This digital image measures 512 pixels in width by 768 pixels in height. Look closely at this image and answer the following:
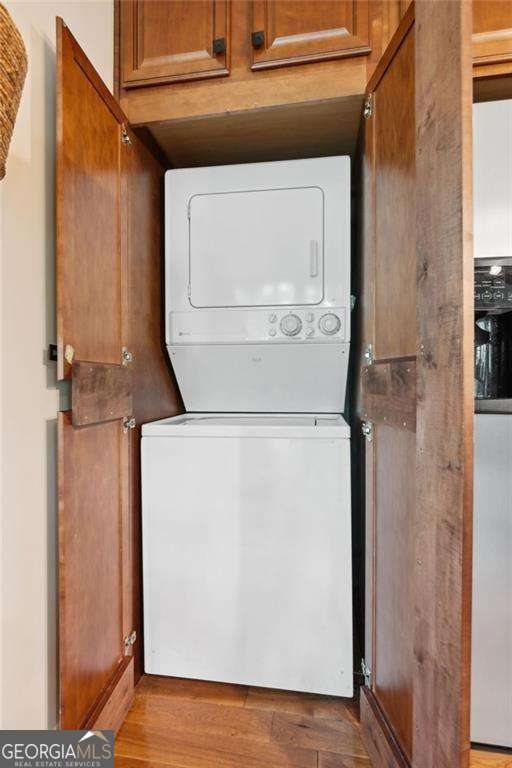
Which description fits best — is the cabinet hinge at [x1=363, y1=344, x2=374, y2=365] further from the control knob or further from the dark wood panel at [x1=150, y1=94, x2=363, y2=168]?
the dark wood panel at [x1=150, y1=94, x2=363, y2=168]

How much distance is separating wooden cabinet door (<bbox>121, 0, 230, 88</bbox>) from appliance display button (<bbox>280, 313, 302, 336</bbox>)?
3.08 ft

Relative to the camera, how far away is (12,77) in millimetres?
808

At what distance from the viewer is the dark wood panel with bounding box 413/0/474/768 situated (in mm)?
764

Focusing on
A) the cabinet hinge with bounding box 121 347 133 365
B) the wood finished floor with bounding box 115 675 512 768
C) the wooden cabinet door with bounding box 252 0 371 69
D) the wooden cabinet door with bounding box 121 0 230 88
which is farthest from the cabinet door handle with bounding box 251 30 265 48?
the wood finished floor with bounding box 115 675 512 768

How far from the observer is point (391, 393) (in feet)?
3.71

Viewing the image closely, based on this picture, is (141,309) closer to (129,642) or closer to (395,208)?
(395,208)

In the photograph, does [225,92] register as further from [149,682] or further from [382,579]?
[149,682]

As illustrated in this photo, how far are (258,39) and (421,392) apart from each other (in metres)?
1.38

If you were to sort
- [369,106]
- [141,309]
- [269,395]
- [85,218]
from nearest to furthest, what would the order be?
[85,218]
[369,106]
[141,309]
[269,395]

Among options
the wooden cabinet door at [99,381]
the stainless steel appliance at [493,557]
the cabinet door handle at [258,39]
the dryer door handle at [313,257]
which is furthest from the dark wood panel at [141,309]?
the stainless steel appliance at [493,557]

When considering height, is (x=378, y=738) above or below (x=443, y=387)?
below

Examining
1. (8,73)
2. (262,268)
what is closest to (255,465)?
(262,268)

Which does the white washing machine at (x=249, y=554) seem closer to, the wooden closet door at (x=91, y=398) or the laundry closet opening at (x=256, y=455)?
the laundry closet opening at (x=256, y=455)

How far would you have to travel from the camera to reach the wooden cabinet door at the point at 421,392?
771mm
